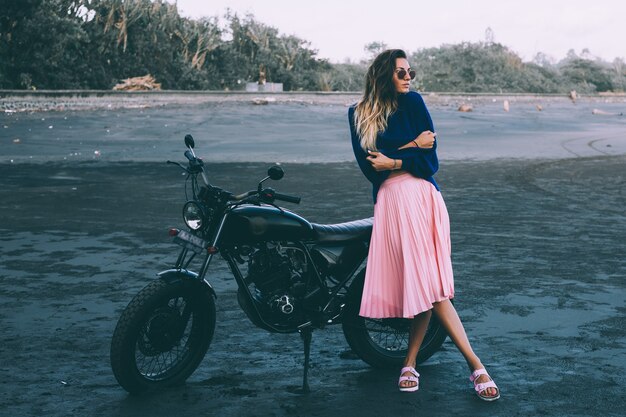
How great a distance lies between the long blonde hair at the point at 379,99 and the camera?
17.2 feet

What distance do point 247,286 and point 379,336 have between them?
1.03 meters

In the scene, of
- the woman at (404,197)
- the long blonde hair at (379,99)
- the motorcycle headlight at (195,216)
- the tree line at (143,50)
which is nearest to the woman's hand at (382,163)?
the woman at (404,197)

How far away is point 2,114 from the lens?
1176 inches

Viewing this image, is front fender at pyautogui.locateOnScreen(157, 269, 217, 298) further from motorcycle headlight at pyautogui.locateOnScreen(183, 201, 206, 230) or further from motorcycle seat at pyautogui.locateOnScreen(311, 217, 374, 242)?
motorcycle seat at pyautogui.locateOnScreen(311, 217, 374, 242)

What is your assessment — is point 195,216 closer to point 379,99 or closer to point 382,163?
point 382,163

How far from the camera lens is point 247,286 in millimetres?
5367

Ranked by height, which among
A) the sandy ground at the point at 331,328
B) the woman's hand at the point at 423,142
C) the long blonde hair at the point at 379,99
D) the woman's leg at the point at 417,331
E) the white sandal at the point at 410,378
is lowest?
the sandy ground at the point at 331,328

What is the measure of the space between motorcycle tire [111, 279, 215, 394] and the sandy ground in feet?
0.39

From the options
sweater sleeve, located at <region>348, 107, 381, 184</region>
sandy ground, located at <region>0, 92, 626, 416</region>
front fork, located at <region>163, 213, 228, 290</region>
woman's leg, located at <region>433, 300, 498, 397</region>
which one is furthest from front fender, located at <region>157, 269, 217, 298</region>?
woman's leg, located at <region>433, 300, 498, 397</region>

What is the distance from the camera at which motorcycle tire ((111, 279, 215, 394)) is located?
5090mm

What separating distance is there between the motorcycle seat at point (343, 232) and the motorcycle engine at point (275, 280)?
16 cm

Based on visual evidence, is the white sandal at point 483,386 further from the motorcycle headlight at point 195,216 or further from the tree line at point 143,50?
the tree line at point 143,50

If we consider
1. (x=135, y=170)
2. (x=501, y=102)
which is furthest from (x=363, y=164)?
(x=501, y=102)

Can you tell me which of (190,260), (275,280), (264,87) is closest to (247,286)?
(275,280)
